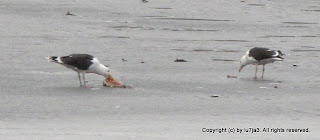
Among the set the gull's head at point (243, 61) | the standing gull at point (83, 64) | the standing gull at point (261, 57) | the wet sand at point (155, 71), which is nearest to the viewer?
the wet sand at point (155, 71)

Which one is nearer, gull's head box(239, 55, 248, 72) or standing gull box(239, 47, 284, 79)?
standing gull box(239, 47, 284, 79)

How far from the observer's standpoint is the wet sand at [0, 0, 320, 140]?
10812 mm

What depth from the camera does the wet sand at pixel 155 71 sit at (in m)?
10.8

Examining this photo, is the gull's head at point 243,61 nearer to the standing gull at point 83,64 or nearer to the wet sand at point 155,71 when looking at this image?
the wet sand at point 155,71

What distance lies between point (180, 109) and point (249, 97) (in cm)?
152

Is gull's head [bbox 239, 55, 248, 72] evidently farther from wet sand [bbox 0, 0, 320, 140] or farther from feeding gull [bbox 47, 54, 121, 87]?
feeding gull [bbox 47, 54, 121, 87]

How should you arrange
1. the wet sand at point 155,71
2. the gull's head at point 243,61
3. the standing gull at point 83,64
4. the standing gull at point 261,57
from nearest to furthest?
the wet sand at point 155,71
the standing gull at point 83,64
the standing gull at point 261,57
the gull's head at point 243,61

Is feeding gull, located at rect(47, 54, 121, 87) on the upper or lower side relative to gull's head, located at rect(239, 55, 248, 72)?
upper

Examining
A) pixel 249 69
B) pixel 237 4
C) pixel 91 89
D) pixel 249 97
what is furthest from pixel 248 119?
pixel 237 4

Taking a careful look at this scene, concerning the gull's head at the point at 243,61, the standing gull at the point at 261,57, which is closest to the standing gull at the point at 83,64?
the standing gull at the point at 261,57

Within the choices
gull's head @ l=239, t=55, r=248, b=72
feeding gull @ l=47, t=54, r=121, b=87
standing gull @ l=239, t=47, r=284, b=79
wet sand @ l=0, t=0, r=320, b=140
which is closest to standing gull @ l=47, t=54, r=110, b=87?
feeding gull @ l=47, t=54, r=121, b=87

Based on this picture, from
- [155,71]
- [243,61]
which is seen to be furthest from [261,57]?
[155,71]

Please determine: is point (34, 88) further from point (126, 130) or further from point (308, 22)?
point (308, 22)

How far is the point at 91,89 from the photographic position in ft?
45.1
